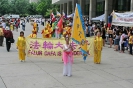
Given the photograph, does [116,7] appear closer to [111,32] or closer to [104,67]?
[111,32]

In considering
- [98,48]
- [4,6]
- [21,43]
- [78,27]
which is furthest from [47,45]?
[4,6]

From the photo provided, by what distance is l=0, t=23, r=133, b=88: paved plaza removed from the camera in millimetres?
7879

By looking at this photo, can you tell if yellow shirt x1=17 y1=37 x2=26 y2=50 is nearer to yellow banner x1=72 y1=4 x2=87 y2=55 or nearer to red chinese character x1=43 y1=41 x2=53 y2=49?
red chinese character x1=43 y1=41 x2=53 y2=49

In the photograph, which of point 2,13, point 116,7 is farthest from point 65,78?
point 2,13

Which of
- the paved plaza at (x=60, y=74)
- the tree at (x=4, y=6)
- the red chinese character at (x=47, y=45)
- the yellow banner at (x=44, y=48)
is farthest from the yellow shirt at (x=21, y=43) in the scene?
the tree at (x=4, y=6)

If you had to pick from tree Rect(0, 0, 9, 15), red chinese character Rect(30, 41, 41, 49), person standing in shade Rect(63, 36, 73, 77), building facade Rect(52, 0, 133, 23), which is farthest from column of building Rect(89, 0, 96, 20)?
tree Rect(0, 0, 9, 15)

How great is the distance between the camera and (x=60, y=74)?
30.3 feet

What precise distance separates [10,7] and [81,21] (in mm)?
79646

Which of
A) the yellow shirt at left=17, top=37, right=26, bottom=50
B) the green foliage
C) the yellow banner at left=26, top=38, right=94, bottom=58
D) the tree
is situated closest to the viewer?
the yellow shirt at left=17, top=37, right=26, bottom=50

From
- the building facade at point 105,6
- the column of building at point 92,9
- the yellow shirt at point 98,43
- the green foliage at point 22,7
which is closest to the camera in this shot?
the yellow shirt at point 98,43

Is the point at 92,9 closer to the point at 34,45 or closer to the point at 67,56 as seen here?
the point at 34,45

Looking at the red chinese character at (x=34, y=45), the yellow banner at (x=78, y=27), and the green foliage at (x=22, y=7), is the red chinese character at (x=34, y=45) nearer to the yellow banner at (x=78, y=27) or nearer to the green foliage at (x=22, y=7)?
Result: the yellow banner at (x=78, y=27)

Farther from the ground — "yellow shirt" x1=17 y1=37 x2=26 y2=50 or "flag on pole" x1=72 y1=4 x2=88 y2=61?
"flag on pole" x1=72 y1=4 x2=88 y2=61

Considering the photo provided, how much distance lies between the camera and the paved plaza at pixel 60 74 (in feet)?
25.8
